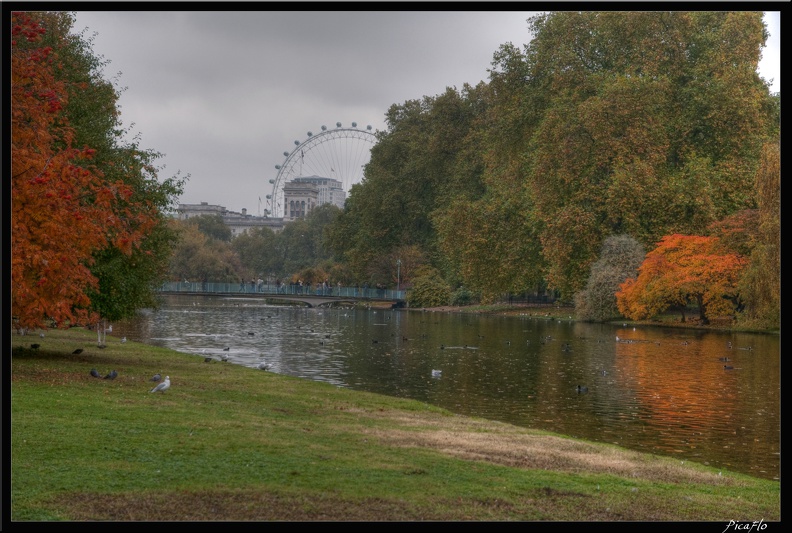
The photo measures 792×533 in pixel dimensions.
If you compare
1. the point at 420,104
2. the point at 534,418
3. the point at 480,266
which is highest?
the point at 420,104

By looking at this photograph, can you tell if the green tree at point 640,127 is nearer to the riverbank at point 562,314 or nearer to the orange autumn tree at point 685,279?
the orange autumn tree at point 685,279

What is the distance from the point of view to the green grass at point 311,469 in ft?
29.6

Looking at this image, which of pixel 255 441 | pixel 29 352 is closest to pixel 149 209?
pixel 29 352

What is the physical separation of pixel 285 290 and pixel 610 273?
185ft

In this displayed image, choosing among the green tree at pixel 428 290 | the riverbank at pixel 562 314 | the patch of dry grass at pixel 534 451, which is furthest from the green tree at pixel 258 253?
the patch of dry grass at pixel 534 451

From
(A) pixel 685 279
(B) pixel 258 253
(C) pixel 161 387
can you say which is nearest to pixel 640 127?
(A) pixel 685 279

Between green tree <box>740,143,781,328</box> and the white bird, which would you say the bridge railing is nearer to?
green tree <box>740,143,781,328</box>

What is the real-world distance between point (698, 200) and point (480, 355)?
23992 millimetres

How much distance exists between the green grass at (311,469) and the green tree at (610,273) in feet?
129

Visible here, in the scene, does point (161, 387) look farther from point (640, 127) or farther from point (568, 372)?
point (640, 127)

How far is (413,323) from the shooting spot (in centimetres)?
5838

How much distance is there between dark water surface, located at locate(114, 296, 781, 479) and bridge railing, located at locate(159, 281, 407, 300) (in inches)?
1569

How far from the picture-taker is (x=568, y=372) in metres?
29.1
